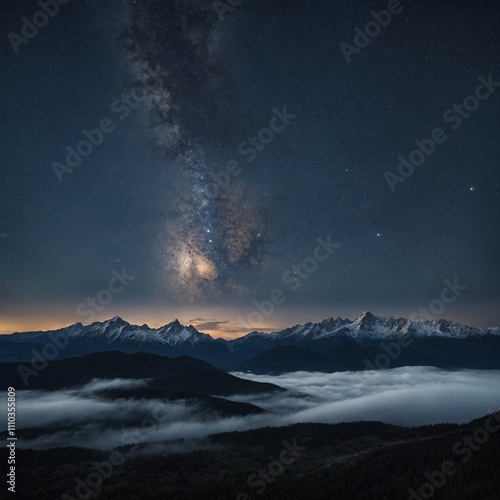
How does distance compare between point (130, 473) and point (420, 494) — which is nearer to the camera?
point (420, 494)

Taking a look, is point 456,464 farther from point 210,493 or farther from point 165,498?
point 165,498

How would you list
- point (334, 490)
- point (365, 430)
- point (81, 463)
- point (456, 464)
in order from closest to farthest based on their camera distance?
point (334, 490)
point (456, 464)
point (81, 463)
point (365, 430)

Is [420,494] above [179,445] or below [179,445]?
above

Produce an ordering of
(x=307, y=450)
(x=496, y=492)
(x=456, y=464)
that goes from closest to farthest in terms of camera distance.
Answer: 1. (x=496, y=492)
2. (x=456, y=464)
3. (x=307, y=450)

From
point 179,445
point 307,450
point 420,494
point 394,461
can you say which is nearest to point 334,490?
point 420,494

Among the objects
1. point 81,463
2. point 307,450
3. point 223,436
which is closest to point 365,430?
point 307,450

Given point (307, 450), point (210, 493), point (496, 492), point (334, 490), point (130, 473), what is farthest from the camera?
point (307, 450)

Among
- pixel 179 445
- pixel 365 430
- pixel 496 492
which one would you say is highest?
pixel 496 492

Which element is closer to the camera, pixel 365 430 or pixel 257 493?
Result: pixel 257 493

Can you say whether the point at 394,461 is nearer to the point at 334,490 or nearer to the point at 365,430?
the point at 334,490
